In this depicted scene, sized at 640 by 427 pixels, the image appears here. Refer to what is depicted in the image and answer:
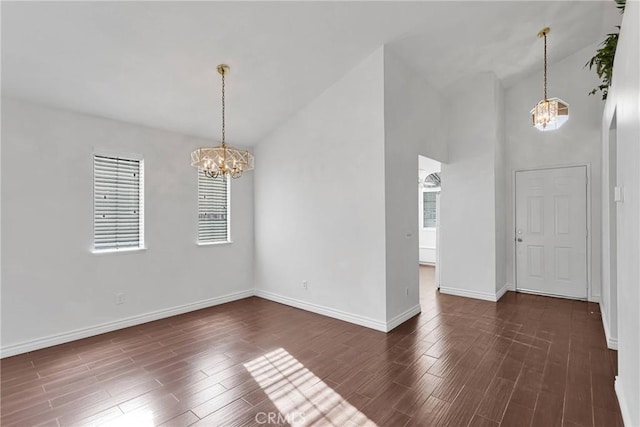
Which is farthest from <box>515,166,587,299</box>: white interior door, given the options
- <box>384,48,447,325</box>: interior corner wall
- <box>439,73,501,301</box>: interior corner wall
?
<box>384,48,447,325</box>: interior corner wall

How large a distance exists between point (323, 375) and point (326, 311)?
1.62m

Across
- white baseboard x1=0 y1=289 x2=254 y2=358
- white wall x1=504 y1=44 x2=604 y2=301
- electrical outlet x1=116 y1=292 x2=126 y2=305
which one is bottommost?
white baseboard x1=0 y1=289 x2=254 y2=358

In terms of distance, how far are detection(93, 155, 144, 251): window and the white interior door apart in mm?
6171

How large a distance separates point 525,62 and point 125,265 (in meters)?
6.54

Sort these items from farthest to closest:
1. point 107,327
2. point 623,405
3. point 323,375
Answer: point 107,327 < point 323,375 < point 623,405

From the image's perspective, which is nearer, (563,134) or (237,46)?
(237,46)

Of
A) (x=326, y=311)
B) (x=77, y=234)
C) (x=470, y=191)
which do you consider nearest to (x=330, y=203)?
(x=326, y=311)

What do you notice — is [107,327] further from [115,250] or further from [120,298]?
[115,250]

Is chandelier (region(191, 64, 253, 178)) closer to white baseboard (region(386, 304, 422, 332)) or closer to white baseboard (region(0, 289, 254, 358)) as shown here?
white baseboard (region(0, 289, 254, 358))

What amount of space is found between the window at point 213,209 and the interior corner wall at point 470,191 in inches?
→ 149

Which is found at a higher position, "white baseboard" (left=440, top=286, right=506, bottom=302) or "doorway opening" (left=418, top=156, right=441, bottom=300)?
"doorway opening" (left=418, top=156, right=441, bottom=300)

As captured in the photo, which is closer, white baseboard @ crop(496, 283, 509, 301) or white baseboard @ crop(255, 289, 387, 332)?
white baseboard @ crop(255, 289, 387, 332)

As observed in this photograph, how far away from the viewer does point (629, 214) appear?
201cm

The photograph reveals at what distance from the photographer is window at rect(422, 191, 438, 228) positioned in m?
8.84
